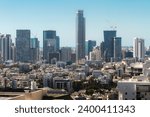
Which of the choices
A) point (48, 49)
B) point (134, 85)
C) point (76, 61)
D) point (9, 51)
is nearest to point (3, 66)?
point (9, 51)

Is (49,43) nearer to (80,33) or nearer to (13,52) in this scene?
(13,52)

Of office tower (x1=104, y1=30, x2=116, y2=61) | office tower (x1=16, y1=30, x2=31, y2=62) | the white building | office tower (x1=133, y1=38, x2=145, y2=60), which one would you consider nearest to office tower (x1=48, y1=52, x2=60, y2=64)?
office tower (x1=16, y1=30, x2=31, y2=62)

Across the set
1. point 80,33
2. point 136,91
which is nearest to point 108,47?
point 80,33

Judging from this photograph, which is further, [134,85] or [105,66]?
[105,66]

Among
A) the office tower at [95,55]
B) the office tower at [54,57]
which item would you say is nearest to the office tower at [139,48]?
the office tower at [95,55]

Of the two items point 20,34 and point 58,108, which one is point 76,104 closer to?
point 58,108

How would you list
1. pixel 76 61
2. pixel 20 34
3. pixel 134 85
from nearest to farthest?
pixel 134 85 < pixel 20 34 < pixel 76 61

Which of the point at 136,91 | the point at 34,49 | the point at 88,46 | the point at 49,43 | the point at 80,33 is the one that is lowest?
the point at 136,91

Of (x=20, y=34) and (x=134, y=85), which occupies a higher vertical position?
(x=20, y=34)
